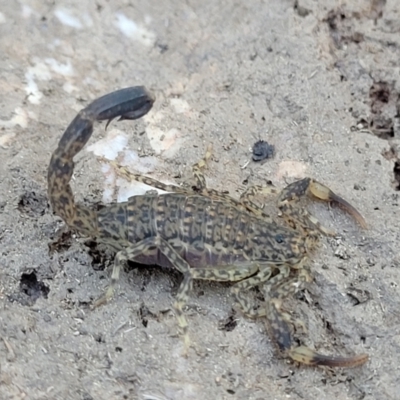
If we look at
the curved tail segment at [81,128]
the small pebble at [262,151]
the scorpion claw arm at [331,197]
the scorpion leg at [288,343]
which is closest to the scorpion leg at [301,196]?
the scorpion claw arm at [331,197]

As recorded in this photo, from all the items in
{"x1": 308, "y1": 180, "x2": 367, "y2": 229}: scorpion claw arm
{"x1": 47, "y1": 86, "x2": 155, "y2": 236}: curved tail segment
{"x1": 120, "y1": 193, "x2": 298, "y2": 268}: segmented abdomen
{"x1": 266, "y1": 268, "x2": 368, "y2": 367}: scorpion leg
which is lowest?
{"x1": 266, "y1": 268, "x2": 368, "y2": 367}: scorpion leg

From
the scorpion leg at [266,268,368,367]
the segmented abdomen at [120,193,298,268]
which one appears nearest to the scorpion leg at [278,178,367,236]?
the segmented abdomen at [120,193,298,268]

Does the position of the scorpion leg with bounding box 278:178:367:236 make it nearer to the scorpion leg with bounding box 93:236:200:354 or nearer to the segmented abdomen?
the segmented abdomen

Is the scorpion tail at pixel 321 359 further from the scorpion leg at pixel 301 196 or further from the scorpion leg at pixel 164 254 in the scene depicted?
the scorpion leg at pixel 301 196

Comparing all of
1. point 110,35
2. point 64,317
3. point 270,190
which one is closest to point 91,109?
point 64,317

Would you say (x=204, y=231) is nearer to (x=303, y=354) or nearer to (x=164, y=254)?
(x=164, y=254)

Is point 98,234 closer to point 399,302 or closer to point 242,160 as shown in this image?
point 242,160

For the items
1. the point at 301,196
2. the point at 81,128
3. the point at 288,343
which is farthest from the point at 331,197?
the point at 81,128
